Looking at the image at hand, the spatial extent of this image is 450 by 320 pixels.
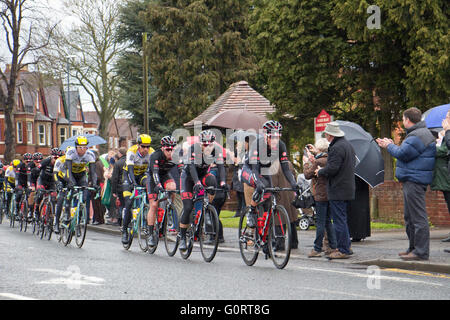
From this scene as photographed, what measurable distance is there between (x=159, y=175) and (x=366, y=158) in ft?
12.6

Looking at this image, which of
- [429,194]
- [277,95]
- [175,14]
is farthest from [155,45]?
[429,194]

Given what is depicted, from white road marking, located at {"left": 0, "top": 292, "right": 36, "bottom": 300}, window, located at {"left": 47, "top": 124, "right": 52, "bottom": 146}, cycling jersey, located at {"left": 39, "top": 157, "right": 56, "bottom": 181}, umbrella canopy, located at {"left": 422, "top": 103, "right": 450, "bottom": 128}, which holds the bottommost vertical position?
white road marking, located at {"left": 0, "top": 292, "right": 36, "bottom": 300}

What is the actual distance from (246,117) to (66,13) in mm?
37235

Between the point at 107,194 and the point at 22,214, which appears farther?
the point at 107,194

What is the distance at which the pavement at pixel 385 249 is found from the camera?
10.2 meters

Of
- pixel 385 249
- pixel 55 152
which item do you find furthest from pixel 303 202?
pixel 55 152

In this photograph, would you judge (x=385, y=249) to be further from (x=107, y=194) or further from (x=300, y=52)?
(x=300, y=52)

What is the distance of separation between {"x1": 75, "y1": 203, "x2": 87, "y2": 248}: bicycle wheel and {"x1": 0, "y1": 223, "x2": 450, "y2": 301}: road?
4.65 ft

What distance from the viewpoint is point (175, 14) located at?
39.8m

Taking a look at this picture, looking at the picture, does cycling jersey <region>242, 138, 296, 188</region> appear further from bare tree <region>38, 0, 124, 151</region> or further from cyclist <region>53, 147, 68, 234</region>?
bare tree <region>38, 0, 124, 151</region>

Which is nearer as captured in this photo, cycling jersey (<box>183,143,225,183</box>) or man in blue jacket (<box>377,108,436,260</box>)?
man in blue jacket (<box>377,108,436,260</box>)

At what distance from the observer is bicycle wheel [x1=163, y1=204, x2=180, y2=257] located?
483 inches

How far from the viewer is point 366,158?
533 inches

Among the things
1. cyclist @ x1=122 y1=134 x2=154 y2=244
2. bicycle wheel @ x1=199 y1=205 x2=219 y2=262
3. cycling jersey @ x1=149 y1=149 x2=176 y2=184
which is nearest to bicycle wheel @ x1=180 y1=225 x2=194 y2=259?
bicycle wheel @ x1=199 y1=205 x2=219 y2=262
